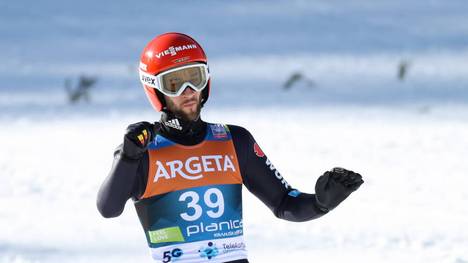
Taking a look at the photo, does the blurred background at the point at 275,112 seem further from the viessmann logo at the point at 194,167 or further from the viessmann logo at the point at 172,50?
the viessmann logo at the point at 172,50

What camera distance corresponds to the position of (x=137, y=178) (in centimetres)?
352

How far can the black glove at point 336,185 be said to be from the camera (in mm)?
3523

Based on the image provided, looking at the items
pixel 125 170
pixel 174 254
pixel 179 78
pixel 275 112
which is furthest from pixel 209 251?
pixel 275 112

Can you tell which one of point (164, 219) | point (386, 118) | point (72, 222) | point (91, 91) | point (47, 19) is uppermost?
point (47, 19)

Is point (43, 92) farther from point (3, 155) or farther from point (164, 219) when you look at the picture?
point (164, 219)

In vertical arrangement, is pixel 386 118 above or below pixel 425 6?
below

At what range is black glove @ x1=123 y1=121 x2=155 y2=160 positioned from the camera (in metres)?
3.28

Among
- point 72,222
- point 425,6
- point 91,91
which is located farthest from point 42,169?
point 425,6

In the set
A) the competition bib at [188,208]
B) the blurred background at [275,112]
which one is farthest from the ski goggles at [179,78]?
the blurred background at [275,112]

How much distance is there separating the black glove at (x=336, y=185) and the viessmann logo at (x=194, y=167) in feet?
1.14

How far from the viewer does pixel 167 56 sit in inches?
144

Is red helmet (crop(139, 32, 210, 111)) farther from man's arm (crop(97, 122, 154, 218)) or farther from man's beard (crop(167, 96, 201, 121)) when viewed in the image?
man's arm (crop(97, 122, 154, 218))

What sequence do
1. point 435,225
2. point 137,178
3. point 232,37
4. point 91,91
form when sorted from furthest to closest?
point 232,37
point 91,91
point 435,225
point 137,178

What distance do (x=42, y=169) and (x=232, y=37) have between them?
Result: 7.67m
